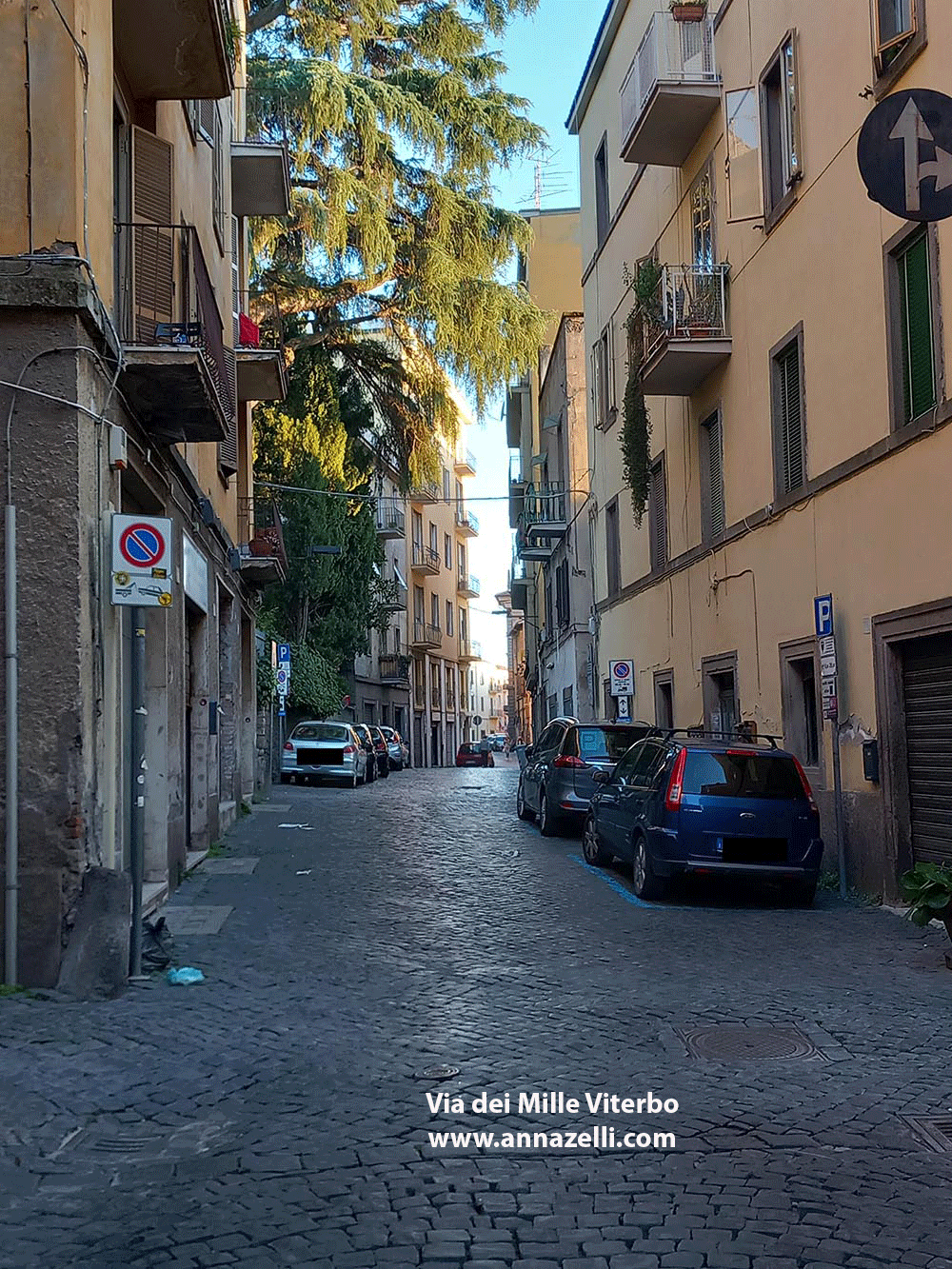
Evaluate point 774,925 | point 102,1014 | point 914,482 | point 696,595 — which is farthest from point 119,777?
point 696,595

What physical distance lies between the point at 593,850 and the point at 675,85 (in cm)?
1014

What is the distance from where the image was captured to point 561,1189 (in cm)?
486

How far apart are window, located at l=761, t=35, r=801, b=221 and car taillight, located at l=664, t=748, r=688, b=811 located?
6724mm

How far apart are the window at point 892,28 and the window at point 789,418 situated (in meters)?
3.24

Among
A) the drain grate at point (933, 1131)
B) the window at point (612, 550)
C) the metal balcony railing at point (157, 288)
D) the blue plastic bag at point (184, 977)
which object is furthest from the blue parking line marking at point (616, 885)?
the window at point (612, 550)

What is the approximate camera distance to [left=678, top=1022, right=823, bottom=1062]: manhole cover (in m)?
6.82

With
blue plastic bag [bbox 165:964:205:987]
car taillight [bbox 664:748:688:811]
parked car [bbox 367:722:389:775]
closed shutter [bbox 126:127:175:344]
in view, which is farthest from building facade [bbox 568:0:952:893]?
parked car [bbox 367:722:389:775]

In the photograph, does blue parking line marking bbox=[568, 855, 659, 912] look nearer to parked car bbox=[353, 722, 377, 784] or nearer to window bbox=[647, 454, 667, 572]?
window bbox=[647, 454, 667, 572]

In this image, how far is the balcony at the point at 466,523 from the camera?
7744 centimetres

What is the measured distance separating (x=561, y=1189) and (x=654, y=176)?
19.7 meters

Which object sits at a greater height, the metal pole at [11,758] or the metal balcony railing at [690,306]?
the metal balcony railing at [690,306]

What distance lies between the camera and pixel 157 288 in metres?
11.1

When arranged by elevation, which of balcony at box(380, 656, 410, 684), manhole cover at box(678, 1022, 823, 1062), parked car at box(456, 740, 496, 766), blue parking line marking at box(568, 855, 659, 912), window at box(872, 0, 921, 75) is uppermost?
window at box(872, 0, 921, 75)

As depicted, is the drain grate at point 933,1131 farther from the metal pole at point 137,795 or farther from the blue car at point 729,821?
the blue car at point 729,821
